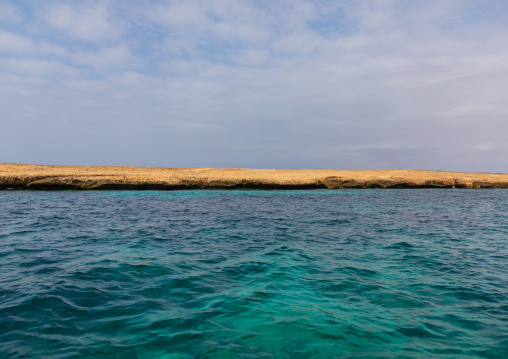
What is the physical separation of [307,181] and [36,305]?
125ft

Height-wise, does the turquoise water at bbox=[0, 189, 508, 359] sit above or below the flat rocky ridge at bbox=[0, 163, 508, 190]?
below

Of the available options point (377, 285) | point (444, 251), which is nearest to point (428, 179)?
point (444, 251)

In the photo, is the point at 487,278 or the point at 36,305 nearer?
the point at 36,305

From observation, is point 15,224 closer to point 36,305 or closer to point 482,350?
point 36,305

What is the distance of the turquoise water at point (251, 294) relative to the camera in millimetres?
4898

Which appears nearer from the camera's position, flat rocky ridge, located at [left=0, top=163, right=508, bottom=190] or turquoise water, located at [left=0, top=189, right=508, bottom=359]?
turquoise water, located at [left=0, top=189, right=508, bottom=359]

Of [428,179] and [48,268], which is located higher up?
[428,179]

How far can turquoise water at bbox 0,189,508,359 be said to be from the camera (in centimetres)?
490

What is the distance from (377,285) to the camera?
746cm

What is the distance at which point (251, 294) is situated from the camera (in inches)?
272

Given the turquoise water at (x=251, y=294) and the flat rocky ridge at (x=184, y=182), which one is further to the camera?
the flat rocky ridge at (x=184, y=182)

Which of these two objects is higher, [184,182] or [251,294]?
[184,182]

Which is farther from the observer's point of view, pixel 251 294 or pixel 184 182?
pixel 184 182

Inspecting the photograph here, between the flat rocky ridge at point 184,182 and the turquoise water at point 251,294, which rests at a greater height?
the flat rocky ridge at point 184,182
